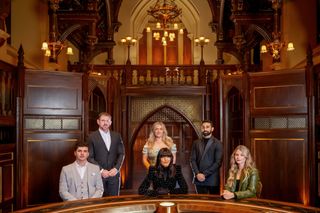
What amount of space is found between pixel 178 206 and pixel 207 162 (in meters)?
1.95

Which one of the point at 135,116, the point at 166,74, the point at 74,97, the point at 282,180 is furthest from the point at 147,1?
the point at 282,180

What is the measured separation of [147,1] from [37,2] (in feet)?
22.0

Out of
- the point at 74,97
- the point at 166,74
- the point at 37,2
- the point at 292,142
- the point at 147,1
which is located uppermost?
the point at 147,1

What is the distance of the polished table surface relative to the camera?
2832 mm

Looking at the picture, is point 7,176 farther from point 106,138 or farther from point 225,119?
point 225,119

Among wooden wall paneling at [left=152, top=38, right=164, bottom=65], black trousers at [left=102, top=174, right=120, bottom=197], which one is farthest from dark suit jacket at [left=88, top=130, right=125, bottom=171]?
wooden wall paneling at [left=152, top=38, right=164, bottom=65]

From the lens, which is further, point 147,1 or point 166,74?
point 147,1

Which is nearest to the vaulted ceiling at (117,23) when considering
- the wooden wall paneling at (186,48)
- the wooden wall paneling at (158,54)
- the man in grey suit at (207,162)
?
the wooden wall paneling at (186,48)

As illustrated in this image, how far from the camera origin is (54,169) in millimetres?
6219

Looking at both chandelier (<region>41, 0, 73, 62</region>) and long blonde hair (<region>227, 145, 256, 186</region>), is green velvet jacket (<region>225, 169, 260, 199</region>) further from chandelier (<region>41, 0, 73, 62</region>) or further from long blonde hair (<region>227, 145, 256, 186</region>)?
chandelier (<region>41, 0, 73, 62</region>)

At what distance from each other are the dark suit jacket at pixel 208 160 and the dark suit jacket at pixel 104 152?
3.01ft

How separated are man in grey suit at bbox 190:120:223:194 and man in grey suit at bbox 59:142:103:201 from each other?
1366mm

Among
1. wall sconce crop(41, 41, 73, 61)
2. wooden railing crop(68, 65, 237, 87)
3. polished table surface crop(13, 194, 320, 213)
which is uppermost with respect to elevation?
wall sconce crop(41, 41, 73, 61)

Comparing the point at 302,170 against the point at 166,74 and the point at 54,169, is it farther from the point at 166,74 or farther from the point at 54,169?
the point at 166,74
